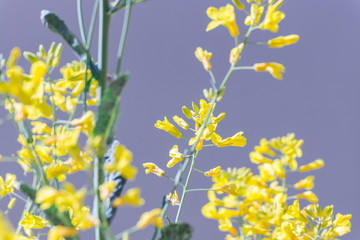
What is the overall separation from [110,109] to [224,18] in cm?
34

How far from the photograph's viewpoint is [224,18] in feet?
2.25

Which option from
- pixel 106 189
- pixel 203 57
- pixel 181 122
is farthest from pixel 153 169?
pixel 106 189

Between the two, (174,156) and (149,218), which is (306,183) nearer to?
(174,156)

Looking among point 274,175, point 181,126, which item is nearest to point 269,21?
point 181,126

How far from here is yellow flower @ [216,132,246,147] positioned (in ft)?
3.21

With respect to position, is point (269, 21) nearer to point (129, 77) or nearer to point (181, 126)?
point (129, 77)

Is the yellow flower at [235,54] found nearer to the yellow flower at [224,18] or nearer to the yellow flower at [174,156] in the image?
the yellow flower at [224,18]

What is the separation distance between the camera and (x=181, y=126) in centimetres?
110

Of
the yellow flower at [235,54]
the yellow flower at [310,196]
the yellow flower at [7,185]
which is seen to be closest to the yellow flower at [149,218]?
the yellow flower at [235,54]

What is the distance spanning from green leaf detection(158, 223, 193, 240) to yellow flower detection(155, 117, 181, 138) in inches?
22.6

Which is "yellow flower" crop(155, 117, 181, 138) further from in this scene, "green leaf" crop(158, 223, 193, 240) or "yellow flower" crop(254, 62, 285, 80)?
"green leaf" crop(158, 223, 193, 240)

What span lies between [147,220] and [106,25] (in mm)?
234

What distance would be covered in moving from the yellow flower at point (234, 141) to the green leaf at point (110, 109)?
0.59 m

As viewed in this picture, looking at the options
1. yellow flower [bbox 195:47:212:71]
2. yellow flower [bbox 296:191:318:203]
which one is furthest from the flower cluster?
yellow flower [bbox 195:47:212:71]
